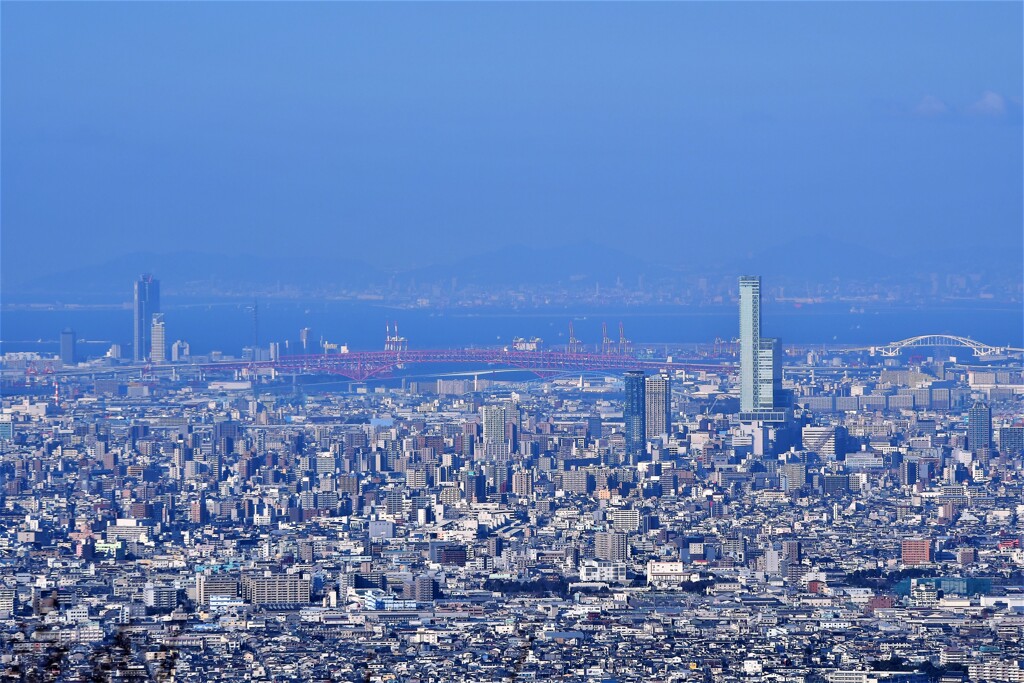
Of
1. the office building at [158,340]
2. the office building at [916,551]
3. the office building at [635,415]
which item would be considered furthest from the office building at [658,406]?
the office building at [158,340]

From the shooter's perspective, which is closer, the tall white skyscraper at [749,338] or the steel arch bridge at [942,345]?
the tall white skyscraper at [749,338]

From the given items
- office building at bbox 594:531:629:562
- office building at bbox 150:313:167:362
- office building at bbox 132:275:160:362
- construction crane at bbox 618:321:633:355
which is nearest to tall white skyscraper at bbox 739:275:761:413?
construction crane at bbox 618:321:633:355

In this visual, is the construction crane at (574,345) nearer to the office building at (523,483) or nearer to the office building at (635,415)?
the office building at (635,415)

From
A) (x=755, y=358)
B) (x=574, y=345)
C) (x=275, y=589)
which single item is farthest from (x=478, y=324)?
(x=275, y=589)

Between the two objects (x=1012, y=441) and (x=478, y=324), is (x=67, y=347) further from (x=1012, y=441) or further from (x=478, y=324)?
(x=1012, y=441)

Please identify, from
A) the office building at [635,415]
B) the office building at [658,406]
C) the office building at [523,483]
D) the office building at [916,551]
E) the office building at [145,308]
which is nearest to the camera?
the office building at [916,551]

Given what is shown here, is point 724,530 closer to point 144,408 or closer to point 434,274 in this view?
point 144,408
